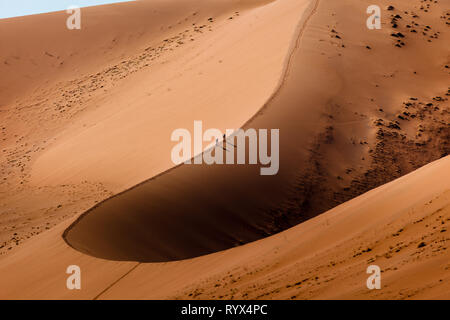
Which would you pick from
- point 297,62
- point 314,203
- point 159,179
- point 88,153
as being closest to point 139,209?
point 159,179

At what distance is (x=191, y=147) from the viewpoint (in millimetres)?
15547

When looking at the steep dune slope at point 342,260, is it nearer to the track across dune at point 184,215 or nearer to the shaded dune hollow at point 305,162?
the track across dune at point 184,215

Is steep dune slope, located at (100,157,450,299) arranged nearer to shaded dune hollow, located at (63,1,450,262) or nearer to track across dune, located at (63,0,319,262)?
track across dune, located at (63,0,319,262)

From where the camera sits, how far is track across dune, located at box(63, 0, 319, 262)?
10.6 metres

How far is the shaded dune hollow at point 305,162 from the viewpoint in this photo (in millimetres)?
11047

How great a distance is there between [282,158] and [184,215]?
3.57 metres

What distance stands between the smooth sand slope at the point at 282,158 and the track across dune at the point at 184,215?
7 centimetres

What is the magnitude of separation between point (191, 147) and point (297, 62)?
18.5 feet

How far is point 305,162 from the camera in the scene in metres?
14.7

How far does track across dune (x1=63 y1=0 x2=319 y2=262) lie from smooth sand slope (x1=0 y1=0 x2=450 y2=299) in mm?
68
